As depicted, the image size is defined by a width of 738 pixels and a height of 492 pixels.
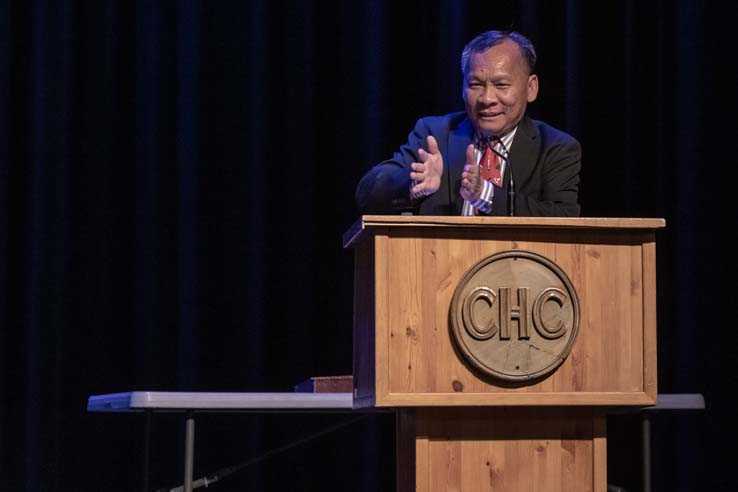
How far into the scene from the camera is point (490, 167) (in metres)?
2.92

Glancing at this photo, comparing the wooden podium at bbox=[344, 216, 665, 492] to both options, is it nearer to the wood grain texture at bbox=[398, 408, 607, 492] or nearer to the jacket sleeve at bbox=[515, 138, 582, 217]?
the wood grain texture at bbox=[398, 408, 607, 492]

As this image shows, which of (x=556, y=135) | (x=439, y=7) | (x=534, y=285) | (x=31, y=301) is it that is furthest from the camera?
(x=439, y=7)

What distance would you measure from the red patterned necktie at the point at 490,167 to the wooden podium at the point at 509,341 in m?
0.83

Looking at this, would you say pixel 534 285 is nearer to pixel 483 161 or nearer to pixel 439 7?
pixel 483 161

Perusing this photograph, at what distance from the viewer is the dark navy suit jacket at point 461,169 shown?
271 cm

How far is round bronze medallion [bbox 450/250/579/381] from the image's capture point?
1978 mm

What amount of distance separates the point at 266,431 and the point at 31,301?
92cm

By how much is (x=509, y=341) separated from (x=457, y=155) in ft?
3.16

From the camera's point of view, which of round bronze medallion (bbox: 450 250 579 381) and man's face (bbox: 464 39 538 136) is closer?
round bronze medallion (bbox: 450 250 579 381)

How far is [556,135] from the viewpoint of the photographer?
2.88m

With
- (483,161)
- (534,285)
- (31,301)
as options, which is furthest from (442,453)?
(31,301)

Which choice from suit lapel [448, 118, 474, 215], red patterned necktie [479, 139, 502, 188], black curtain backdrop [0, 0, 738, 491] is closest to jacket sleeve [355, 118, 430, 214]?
suit lapel [448, 118, 474, 215]

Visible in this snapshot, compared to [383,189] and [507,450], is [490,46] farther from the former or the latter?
[507,450]

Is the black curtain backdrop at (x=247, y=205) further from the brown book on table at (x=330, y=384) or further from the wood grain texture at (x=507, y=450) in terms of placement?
the wood grain texture at (x=507, y=450)
